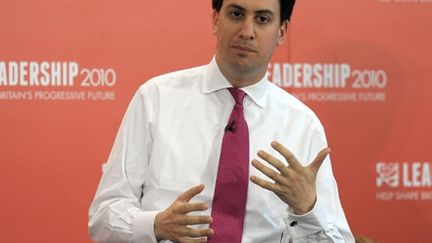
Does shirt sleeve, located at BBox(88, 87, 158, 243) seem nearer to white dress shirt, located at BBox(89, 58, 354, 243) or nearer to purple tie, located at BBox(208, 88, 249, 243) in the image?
white dress shirt, located at BBox(89, 58, 354, 243)

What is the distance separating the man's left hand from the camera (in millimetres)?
1997

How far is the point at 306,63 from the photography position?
3076mm

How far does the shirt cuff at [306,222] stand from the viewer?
6.81 ft

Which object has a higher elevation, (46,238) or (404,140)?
(404,140)

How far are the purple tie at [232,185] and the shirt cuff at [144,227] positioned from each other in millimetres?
179

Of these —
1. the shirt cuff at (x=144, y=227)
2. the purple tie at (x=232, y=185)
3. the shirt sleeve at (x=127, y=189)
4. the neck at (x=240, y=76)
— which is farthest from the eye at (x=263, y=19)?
the shirt cuff at (x=144, y=227)

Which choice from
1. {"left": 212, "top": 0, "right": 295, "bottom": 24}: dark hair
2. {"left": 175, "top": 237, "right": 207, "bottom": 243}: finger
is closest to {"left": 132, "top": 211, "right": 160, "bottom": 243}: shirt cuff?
{"left": 175, "top": 237, "right": 207, "bottom": 243}: finger

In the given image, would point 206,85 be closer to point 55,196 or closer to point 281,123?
point 281,123

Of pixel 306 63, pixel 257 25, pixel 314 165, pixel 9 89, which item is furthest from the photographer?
pixel 306 63

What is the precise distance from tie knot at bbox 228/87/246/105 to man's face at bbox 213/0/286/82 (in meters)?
0.05

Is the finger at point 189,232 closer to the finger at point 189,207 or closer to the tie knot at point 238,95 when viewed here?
the finger at point 189,207

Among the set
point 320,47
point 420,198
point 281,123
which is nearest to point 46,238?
point 281,123

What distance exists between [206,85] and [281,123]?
0.81 ft

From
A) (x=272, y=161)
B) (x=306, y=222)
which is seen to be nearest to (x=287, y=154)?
(x=272, y=161)
